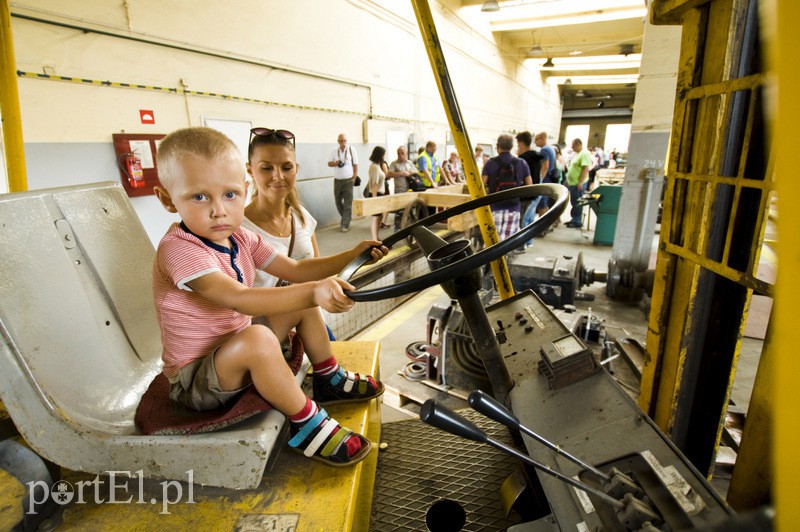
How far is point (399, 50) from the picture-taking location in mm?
8086

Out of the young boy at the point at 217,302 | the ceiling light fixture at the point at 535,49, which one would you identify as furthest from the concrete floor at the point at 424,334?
the ceiling light fixture at the point at 535,49

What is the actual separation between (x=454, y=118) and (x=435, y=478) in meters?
1.52

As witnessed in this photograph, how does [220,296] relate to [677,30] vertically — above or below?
below

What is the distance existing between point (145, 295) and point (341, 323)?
6.38 feet

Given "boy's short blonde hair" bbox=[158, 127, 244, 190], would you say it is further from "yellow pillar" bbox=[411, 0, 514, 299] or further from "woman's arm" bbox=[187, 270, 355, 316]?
"yellow pillar" bbox=[411, 0, 514, 299]

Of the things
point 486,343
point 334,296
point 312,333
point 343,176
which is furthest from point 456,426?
point 343,176

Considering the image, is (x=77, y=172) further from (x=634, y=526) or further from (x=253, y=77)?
(x=634, y=526)

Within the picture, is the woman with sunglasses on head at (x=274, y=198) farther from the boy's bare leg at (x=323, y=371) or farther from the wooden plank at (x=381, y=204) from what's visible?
the wooden plank at (x=381, y=204)

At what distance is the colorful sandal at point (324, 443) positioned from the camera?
1.11m

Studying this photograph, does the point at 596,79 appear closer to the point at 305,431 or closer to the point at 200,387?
the point at 305,431

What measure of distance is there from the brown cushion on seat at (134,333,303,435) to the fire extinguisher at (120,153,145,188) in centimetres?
333

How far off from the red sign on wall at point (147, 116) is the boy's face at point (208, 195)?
11.5ft

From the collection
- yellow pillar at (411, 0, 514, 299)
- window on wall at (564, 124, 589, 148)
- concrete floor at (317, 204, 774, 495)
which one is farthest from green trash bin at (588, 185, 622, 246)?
window on wall at (564, 124, 589, 148)

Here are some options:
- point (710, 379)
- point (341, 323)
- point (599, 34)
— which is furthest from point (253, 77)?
point (599, 34)
